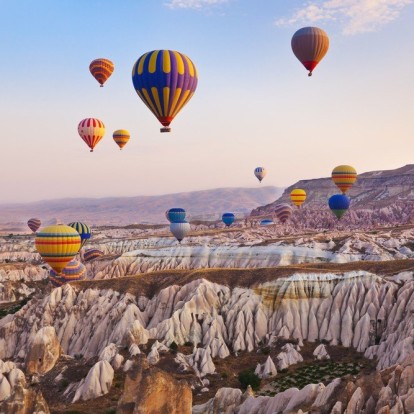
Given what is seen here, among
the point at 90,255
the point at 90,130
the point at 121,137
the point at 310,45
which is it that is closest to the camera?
the point at 310,45

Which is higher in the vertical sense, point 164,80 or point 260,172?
point 164,80

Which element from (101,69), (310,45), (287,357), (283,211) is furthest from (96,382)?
(283,211)

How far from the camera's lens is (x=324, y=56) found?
73062 mm

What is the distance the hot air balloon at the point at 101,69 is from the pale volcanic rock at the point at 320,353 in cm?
7095

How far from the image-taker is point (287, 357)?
49562mm

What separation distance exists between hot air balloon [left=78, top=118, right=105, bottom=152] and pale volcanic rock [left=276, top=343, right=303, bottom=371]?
2274 inches

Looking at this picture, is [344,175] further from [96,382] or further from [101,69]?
[96,382]

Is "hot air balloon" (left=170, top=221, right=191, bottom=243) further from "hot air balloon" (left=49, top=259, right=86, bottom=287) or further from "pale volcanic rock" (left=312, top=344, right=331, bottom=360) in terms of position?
"pale volcanic rock" (left=312, top=344, right=331, bottom=360)

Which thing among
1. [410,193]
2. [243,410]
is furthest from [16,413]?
[410,193]

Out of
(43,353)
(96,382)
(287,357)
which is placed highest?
(43,353)

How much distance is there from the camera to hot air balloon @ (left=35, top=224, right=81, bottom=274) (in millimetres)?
62969

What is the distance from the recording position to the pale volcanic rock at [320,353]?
5009 centimetres

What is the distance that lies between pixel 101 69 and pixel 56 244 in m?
47.0

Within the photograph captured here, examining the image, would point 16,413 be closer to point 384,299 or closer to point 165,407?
point 165,407
